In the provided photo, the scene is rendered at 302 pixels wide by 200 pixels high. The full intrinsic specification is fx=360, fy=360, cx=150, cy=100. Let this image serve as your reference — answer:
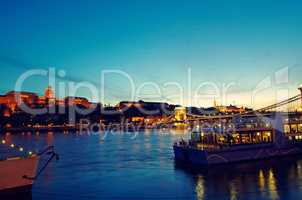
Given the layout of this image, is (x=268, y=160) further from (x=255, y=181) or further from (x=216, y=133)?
(x=255, y=181)

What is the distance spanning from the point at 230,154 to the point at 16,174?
1314cm

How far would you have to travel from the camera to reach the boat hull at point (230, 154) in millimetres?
22094

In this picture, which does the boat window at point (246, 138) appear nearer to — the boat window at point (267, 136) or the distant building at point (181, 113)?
the boat window at point (267, 136)

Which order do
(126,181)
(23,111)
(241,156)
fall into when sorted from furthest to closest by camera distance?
(23,111)
(241,156)
(126,181)

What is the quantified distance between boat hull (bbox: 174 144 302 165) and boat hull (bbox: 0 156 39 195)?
10.5 m

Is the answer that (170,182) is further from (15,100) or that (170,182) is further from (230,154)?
(15,100)

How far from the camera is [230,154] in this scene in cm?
2277

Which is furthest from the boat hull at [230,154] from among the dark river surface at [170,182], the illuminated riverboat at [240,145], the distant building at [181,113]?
the distant building at [181,113]

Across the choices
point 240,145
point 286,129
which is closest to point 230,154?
point 240,145

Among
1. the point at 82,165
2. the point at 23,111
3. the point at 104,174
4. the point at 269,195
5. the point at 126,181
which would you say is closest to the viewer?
the point at 269,195

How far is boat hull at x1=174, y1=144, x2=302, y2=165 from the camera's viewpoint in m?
22.1

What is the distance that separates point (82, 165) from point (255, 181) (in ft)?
42.5

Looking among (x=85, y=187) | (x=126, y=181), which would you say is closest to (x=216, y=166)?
(x=126, y=181)

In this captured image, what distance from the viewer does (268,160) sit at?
2455cm
